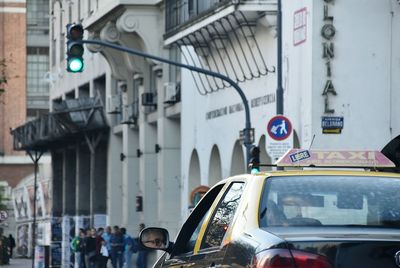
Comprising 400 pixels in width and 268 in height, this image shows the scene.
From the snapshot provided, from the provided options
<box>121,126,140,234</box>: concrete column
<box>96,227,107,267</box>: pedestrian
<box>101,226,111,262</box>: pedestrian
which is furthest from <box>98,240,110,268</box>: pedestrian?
<box>121,126,140,234</box>: concrete column

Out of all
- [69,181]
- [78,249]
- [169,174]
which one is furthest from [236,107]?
[69,181]

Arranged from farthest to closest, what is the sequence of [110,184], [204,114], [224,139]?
[110,184] → [204,114] → [224,139]

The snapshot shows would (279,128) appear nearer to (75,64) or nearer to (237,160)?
(75,64)

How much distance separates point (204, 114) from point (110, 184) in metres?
15.4

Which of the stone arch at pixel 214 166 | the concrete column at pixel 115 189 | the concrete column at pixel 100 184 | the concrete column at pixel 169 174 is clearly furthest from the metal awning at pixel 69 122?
the stone arch at pixel 214 166

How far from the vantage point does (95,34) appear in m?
50.3

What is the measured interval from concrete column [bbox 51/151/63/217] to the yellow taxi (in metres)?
60.8

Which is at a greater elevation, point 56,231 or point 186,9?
point 186,9

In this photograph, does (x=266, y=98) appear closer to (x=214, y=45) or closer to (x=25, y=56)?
(x=214, y=45)

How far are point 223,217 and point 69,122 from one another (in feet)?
164

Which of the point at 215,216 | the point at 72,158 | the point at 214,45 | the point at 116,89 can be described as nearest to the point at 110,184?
the point at 116,89

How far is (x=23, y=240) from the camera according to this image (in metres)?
72.9

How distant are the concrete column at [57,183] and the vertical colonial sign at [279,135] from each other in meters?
42.6

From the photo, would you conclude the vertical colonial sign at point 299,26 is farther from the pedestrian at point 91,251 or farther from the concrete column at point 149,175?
the concrete column at point 149,175
